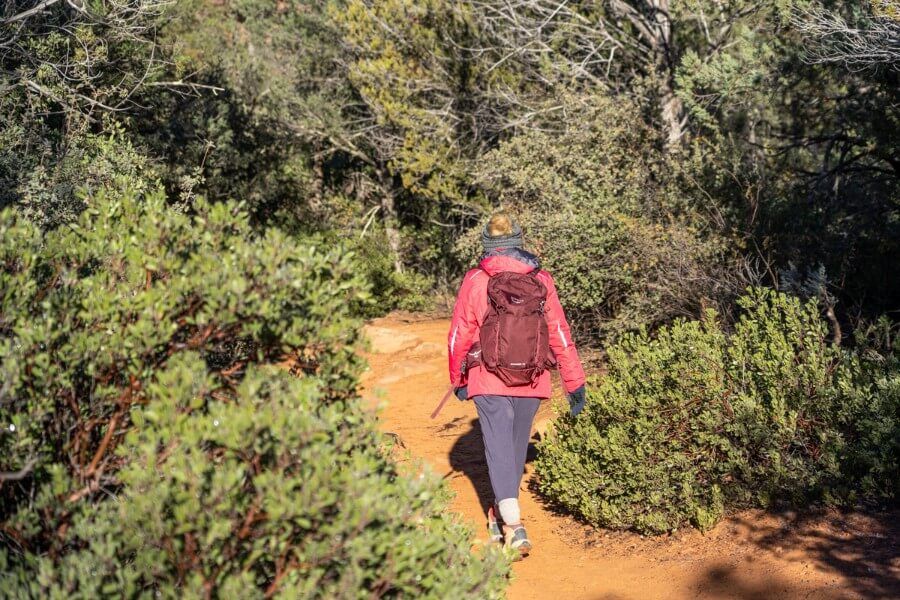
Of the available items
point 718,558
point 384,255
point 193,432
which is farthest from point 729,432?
point 384,255

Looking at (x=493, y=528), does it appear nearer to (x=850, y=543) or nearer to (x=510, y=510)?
(x=510, y=510)

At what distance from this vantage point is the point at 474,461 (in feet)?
26.3

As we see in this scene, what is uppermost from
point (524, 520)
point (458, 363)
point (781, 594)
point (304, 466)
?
point (304, 466)

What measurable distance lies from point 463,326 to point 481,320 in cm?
12

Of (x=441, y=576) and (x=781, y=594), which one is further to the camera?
(x=781, y=594)

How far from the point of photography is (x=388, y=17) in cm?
1639

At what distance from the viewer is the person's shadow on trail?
7.06 m

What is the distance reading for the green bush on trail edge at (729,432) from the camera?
537 cm

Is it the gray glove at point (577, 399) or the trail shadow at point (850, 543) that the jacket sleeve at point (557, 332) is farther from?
the trail shadow at point (850, 543)

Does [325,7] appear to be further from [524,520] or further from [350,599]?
[350,599]

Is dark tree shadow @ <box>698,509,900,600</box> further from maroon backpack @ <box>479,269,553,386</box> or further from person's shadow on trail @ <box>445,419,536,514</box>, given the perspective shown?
person's shadow on trail @ <box>445,419,536,514</box>

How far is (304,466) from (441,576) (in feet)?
2.25

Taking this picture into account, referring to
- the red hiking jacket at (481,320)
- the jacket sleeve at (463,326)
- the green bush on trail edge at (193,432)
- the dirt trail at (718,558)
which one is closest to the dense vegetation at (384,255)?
the green bush on trail edge at (193,432)

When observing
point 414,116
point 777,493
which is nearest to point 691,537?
point 777,493
